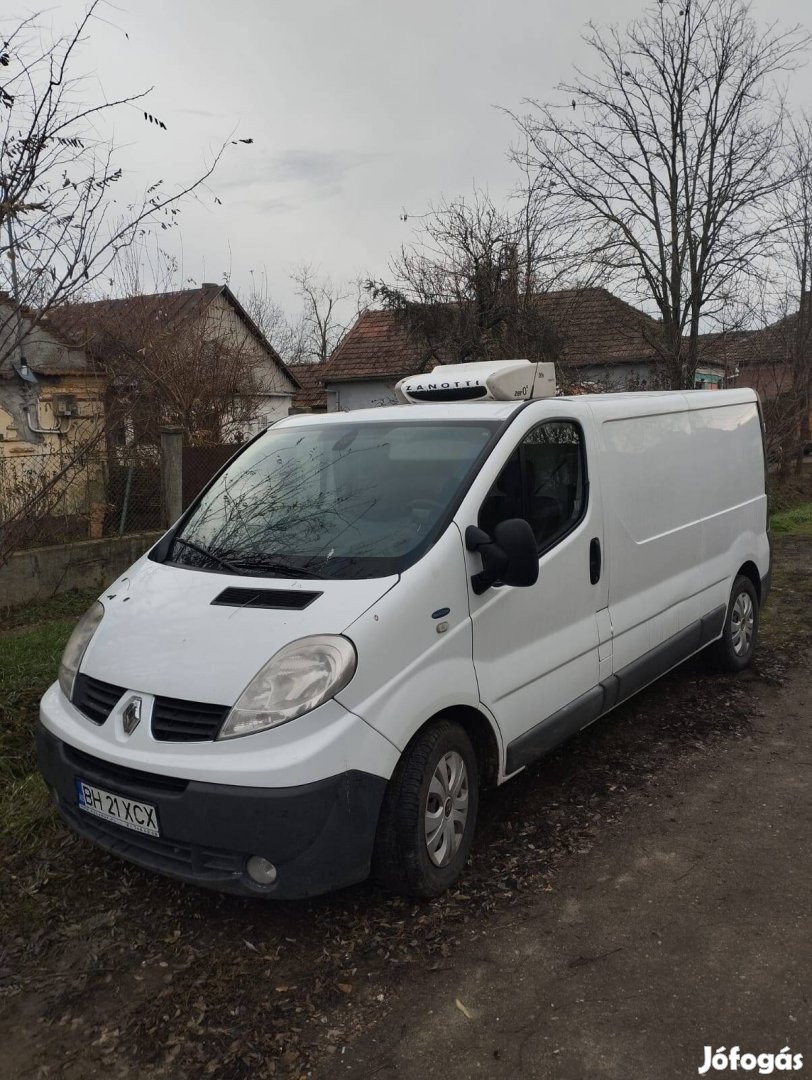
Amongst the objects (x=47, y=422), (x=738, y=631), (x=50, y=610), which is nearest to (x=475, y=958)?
(x=738, y=631)

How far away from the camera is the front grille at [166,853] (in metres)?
2.88

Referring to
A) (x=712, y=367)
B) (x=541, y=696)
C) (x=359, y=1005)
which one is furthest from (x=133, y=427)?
(x=712, y=367)

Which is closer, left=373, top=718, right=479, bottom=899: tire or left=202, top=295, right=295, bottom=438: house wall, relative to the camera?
left=373, top=718, right=479, bottom=899: tire

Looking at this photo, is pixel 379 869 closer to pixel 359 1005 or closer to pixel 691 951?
pixel 359 1005

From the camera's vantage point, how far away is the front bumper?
9.12 ft

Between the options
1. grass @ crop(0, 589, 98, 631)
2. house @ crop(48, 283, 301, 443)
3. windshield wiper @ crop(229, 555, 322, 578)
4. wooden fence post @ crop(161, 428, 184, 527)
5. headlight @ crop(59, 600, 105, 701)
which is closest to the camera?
windshield wiper @ crop(229, 555, 322, 578)

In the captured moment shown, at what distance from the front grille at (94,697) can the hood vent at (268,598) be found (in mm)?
503

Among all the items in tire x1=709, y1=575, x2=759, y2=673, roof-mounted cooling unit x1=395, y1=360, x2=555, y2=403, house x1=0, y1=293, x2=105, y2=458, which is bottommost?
tire x1=709, y1=575, x2=759, y2=673

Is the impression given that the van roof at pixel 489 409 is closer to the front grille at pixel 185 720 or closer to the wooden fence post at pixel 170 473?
the front grille at pixel 185 720

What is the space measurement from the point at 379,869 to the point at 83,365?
7978 millimetres

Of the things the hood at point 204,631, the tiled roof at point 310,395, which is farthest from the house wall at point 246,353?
the tiled roof at point 310,395

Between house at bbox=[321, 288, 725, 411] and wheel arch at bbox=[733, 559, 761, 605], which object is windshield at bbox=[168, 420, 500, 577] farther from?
house at bbox=[321, 288, 725, 411]

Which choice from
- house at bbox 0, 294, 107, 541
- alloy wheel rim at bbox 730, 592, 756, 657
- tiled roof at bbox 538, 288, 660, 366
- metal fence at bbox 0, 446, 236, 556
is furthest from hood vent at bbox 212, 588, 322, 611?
tiled roof at bbox 538, 288, 660, 366

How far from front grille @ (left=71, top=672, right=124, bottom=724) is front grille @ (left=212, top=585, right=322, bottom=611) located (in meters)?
0.50
